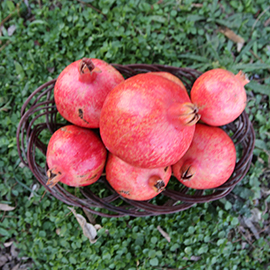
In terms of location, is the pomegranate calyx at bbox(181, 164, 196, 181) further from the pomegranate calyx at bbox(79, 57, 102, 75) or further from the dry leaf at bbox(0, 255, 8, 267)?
the dry leaf at bbox(0, 255, 8, 267)

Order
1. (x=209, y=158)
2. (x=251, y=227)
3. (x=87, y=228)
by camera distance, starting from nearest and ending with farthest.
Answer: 1. (x=209, y=158)
2. (x=87, y=228)
3. (x=251, y=227)

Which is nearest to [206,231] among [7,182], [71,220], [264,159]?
[264,159]

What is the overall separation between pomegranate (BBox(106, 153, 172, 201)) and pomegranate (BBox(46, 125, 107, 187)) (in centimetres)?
11

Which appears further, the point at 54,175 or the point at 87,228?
the point at 87,228

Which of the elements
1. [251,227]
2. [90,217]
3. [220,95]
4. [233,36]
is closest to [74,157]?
[90,217]

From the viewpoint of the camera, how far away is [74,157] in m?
1.30

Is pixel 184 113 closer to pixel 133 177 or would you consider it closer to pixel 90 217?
pixel 133 177

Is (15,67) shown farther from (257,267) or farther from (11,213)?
(257,267)

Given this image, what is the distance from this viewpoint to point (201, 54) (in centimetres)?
213

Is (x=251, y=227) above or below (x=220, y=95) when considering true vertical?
below

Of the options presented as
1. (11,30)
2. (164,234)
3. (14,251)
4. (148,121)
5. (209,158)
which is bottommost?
(164,234)

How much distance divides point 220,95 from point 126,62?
1.03 m

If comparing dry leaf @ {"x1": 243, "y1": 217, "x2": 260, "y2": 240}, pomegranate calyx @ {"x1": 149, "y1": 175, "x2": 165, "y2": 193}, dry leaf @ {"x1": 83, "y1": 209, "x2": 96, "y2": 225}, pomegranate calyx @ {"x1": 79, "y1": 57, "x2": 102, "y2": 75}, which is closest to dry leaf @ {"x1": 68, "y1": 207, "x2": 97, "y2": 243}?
dry leaf @ {"x1": 83, "y1": 209, "x2": 96, "y2": 225}

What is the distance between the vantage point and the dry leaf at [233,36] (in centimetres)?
213
